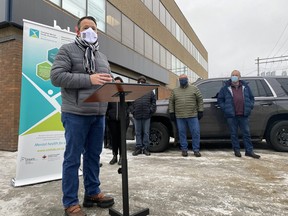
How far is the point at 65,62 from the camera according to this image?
2.30m

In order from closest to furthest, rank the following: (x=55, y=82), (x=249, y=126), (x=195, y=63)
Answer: (x=55, y=82)
(x=249, y=126)
(x=195, y=63)

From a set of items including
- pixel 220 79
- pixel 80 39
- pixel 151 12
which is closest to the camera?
pixel 80 39

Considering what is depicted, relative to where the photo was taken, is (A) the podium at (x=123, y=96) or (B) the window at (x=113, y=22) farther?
(B) the window at (x=113, y=22)

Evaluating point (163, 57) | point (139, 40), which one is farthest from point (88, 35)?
point (163, 57)

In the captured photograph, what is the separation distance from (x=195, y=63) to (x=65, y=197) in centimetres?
3133

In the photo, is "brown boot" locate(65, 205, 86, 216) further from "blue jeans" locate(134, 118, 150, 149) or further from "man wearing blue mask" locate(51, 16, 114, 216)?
"blue jeans" locate(134, 118, 150, 149)

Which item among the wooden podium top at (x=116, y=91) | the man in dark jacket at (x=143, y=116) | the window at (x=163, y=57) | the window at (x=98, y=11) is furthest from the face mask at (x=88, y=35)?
the window at (x=163, y=57)

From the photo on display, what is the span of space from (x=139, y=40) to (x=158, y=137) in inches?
399

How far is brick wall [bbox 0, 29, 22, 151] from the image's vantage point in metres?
6.29

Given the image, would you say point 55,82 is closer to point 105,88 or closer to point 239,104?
point 105,88

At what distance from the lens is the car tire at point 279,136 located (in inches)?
226

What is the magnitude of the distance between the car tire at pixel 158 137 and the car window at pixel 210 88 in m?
1.27

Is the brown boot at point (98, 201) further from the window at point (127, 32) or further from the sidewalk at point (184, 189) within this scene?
the window at point (127, 32)

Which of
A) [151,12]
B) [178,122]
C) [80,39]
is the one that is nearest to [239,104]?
[178,122]
